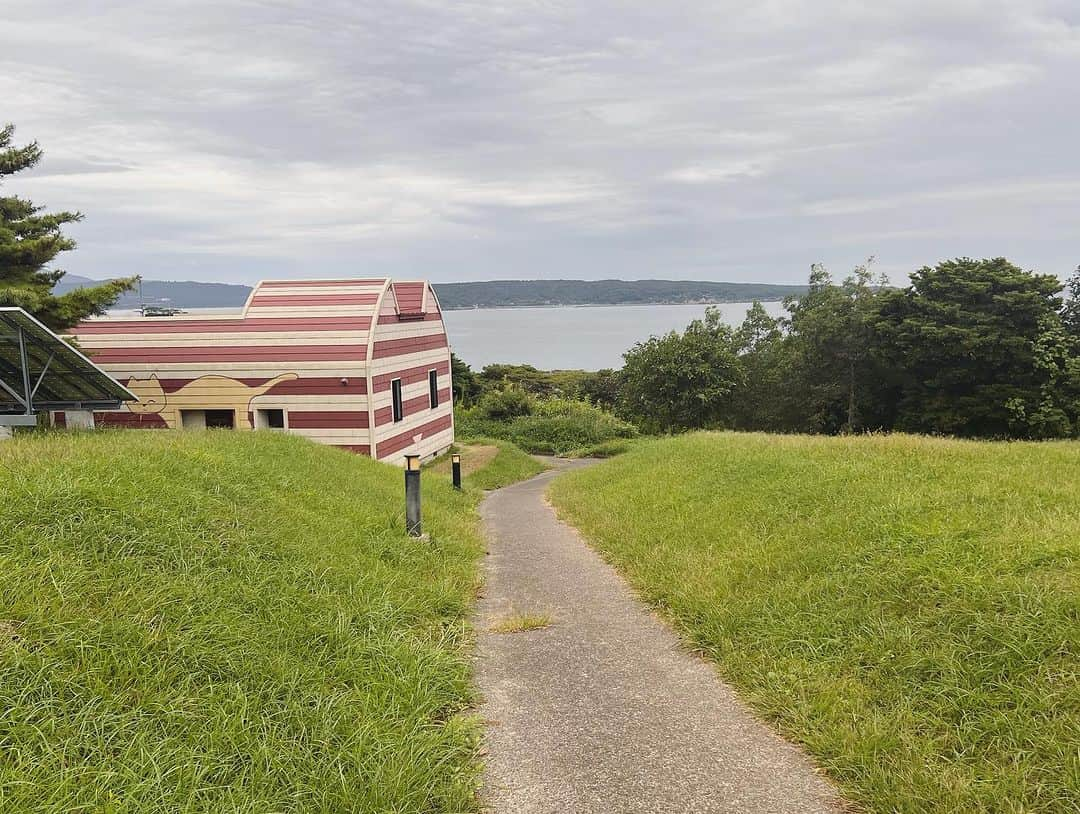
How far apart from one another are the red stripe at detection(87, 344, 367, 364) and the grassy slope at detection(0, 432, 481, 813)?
35.2ft

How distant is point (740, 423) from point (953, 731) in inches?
1579

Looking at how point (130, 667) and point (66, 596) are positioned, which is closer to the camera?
point (130, 667)

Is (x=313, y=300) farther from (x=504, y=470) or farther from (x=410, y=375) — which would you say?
(x=504, y=470)

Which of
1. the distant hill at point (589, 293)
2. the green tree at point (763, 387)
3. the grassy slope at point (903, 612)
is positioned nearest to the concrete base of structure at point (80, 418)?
the grassy slope at point (903, 612)

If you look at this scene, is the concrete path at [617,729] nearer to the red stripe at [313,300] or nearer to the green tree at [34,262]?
the green tree at [34,262]

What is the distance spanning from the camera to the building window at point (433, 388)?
72.9ft

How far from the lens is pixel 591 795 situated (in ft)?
11.2

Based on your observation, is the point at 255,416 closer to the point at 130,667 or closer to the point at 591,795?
the point at 130,667

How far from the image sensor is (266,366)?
17453 mm

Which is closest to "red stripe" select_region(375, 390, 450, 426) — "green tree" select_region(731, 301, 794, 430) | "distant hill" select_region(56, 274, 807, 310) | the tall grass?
the tall grass

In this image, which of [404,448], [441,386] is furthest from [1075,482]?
[441,386]

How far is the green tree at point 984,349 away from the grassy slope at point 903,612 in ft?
79.4

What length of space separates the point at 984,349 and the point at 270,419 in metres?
28.7

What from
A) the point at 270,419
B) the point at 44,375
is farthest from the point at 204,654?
the point at 270,419
